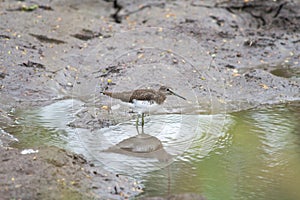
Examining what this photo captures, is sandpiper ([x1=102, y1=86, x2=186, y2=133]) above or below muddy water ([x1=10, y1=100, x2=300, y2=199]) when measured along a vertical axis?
above

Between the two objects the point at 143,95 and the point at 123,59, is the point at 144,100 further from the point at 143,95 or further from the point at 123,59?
the point at 123,59

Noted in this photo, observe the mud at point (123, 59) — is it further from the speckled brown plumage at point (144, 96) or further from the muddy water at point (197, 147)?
the speckled brown plumage at point (144, 96)

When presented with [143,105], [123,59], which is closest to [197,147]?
[143,105]

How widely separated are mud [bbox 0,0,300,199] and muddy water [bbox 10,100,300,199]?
9.5 inches

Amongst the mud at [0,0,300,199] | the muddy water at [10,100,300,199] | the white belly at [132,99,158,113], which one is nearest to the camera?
the mud at [0,0,300,199]

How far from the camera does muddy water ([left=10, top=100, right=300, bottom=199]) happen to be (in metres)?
5.23

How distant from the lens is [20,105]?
7426mm

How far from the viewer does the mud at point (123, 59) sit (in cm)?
512

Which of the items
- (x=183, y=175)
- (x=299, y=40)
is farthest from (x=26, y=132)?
(x=299, y=40)

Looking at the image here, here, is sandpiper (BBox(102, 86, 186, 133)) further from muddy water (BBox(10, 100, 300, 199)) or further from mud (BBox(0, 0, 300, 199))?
mud (BBox(0, 0, 300, 199))

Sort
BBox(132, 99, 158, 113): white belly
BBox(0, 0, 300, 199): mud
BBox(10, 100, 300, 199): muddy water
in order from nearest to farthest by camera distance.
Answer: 1. BBox(0, 0, 300, 199): mud
2. BBox(10, 100, 300, 199): muddy water
3. BBox(132, 99, 158, 113): white belly

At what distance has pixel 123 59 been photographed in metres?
9.08

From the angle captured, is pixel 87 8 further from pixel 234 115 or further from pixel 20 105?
Result: pixel 234 115

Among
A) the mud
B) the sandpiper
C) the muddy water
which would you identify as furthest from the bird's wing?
the mud
